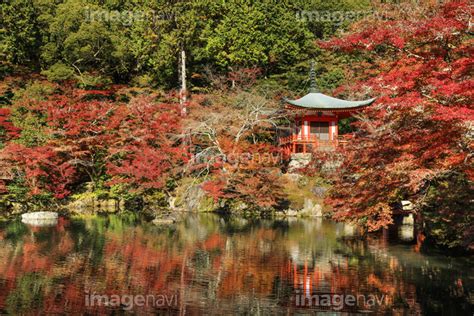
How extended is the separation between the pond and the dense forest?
49.3 inches

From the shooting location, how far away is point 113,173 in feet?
74.7

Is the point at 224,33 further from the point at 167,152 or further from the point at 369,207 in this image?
the point at 369,207

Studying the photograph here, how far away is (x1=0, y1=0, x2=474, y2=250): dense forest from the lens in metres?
8.75

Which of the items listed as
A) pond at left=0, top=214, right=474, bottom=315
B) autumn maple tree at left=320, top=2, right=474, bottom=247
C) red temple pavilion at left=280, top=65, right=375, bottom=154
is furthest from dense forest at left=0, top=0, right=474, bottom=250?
pond at left=0, top=214, right=474, bottom=315

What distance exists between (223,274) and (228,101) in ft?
52.9

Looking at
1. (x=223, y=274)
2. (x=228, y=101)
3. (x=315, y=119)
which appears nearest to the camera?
(x=223, y=274)

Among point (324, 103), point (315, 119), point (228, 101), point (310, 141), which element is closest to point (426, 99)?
point (310, 141)

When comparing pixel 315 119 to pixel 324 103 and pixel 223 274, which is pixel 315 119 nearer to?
pixel 324 103

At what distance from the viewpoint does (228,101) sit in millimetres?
25062

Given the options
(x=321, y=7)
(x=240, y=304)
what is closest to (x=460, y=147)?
(x=240, y=304)

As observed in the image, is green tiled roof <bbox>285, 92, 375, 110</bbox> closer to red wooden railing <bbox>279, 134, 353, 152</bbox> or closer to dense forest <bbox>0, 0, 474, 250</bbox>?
dense forest <bbox>0, 0, 474, 250</bbox>

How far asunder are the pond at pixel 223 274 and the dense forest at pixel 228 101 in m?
1.25

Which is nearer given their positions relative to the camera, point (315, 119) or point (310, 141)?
point (310, 141)

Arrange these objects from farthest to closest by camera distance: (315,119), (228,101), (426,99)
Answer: (228,101), (315,119), (426,99)
